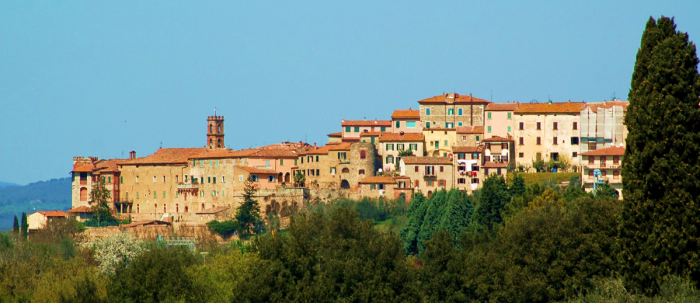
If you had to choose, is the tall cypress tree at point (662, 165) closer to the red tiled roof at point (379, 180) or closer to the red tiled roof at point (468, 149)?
the red tiled roof at point (468, 149)

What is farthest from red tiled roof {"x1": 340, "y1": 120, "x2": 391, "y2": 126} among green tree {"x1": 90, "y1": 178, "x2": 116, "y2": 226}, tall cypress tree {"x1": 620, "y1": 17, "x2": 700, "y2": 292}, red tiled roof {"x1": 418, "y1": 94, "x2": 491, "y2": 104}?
tall cypress tree {"x1": 620, "y1": 17, "x2": 700, "y2": 292}

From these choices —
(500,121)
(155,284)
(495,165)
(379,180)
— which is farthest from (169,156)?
(155,284)

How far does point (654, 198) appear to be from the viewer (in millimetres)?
29391

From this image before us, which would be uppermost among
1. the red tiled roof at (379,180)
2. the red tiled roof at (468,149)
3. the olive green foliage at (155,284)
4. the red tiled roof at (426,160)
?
the red tiled roof at (468,149)

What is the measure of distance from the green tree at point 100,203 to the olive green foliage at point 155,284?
3915 centimetres

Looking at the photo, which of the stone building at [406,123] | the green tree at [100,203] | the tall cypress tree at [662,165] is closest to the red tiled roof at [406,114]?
the stone building at [406,123]

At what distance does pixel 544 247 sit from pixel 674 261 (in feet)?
53.4

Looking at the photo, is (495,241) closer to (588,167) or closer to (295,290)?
(295,290)

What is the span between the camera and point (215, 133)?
94812 millimetres

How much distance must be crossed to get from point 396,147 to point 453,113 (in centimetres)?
535

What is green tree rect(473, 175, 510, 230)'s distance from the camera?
206 feet

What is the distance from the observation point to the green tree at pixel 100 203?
283 ft

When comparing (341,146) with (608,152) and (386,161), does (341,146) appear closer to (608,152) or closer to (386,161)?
(386,161)

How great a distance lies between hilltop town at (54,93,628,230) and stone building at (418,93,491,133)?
0.24 feet
